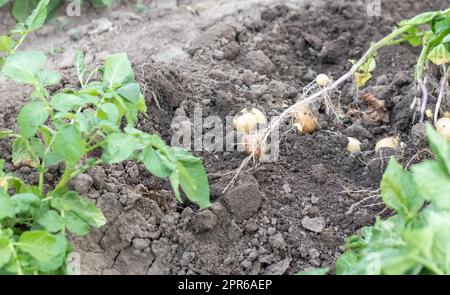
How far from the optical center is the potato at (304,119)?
249 cm

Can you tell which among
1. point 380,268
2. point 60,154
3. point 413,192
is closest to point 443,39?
point 413,192

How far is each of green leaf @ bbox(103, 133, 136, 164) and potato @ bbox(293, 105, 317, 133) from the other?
2.96 feet

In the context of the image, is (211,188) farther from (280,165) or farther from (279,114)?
(279,114)

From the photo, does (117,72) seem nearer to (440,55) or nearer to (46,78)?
(46,78)

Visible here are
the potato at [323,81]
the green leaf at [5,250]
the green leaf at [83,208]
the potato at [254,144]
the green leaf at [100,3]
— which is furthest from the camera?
the green leaf at [100,3]

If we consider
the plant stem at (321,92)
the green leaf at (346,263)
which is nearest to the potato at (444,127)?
the plant stem at (321,92)

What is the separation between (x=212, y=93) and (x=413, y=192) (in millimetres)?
1052

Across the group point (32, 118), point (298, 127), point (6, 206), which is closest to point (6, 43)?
point (32, 118)

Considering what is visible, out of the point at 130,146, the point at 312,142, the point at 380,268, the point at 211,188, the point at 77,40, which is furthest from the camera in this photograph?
the point at 77,40

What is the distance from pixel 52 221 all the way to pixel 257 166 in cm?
77

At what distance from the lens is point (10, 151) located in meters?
2.25

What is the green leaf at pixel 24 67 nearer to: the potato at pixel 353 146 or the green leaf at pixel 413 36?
the potato at pixel 353 146

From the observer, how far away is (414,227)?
66.4 inches

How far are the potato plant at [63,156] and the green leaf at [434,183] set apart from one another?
55 centimetres
